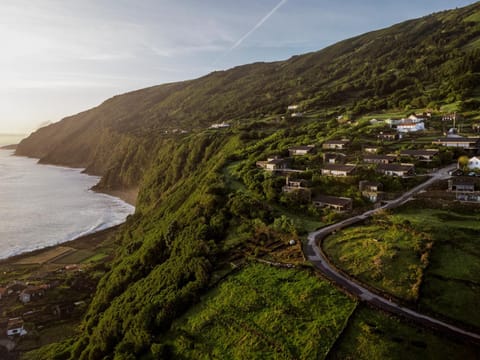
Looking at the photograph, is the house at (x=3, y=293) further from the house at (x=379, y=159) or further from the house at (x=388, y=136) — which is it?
the house at (x=388, y=136)

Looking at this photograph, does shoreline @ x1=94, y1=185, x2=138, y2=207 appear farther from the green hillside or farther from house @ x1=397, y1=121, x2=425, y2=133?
house @ x1=397, y1=121, x2=425, y2=133

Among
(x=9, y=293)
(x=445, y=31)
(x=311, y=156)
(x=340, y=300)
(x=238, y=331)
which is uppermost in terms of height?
(x=445, y=31)

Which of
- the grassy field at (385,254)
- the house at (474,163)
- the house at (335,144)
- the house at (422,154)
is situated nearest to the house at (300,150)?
the house at (335,144)

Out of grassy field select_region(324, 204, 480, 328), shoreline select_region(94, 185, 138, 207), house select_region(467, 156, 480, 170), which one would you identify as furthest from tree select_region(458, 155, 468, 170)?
shoreline select_region(94, 185, 138, 207)

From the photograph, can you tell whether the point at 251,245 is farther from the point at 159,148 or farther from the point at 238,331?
the point at 159,148

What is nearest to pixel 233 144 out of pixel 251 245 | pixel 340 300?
pixel 251 245

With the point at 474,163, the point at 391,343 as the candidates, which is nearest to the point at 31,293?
the point at 391,343

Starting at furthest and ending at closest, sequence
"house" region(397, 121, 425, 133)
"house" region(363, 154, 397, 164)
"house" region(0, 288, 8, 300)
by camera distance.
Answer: "house" region(397, 121, 425, 133) → "house" region(363, 154, 397, 164) → "house" region(0, 288, 8, 300)
